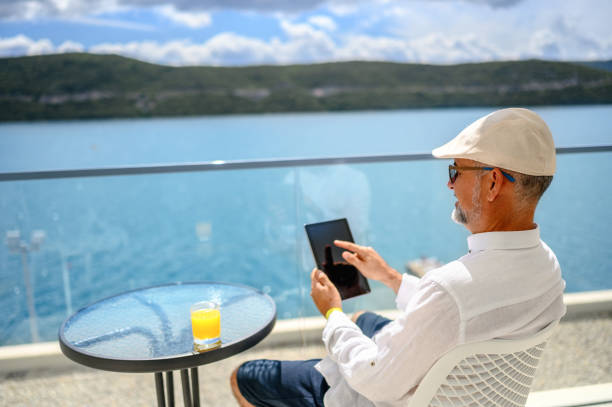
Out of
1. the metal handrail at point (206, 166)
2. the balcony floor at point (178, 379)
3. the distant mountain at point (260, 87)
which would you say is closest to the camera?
the balcony floor at point (178, 379)

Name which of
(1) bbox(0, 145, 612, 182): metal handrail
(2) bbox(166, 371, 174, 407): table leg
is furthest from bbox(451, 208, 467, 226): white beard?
(1) bbox(0, 145, 612, 182): metal handrail

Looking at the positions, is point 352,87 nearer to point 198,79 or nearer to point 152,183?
point 198,79

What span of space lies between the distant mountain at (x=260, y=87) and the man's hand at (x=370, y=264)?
29.2 m

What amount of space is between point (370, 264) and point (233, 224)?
1.99 metres

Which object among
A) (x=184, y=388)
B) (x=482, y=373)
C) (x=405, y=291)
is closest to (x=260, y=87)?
(x=405, y=291)

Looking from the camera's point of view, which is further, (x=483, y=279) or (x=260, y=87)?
(x=260, y=87)

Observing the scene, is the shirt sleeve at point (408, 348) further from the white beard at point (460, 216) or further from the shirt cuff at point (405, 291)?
the shirt cuff at point (405, 291)

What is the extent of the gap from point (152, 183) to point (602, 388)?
2549 mm

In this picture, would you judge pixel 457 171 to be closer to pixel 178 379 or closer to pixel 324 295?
pixel 324 295

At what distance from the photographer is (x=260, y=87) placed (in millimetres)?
31922

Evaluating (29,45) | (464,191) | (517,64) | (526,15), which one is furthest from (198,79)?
(464,191)

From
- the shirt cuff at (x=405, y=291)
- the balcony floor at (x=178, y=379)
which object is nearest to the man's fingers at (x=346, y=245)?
the shirt cuff at (x=405, y=291)

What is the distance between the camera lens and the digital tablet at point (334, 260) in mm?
1544

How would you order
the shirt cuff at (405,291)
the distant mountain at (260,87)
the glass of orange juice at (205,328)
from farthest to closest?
the distant mountain at (260,87) < the shirt cuff at (405,291) < the glass of orange juice at (205,328)
